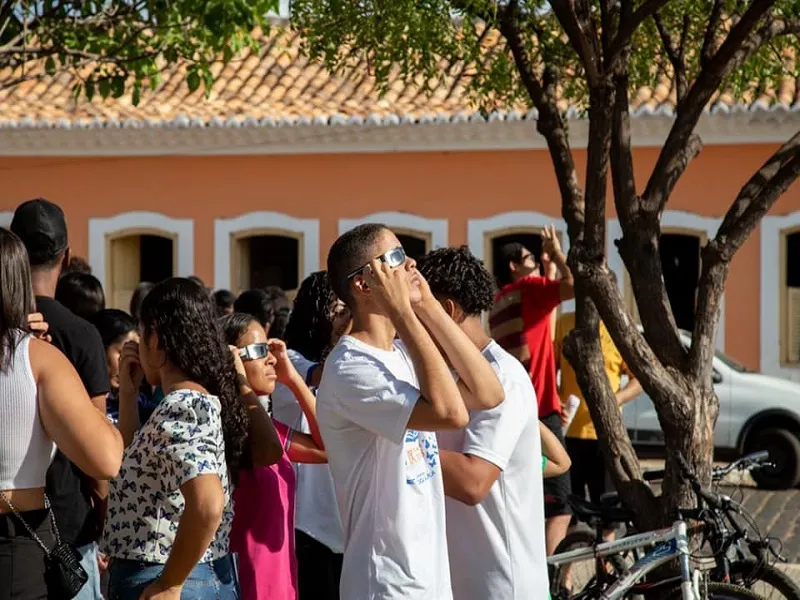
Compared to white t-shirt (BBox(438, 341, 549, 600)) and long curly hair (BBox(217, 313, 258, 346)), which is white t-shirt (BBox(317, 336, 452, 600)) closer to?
white t-shirt (BBox(438, 341, 549, 600))

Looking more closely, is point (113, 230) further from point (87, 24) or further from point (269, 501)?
point (269, 501)

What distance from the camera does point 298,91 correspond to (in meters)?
21.4

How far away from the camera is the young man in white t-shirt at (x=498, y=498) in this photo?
4469 mm

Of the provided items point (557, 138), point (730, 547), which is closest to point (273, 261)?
point (557, 138)

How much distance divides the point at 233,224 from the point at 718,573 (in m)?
15.6

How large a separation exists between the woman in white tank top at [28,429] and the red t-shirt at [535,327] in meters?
4.56

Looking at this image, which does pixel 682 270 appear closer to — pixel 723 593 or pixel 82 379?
pixel 723 593

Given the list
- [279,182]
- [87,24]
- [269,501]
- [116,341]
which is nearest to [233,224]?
[279,182]

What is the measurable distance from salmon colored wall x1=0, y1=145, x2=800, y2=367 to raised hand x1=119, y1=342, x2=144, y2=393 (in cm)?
1494

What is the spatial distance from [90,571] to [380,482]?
5.18 ft

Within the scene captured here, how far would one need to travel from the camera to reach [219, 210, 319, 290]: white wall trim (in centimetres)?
2114

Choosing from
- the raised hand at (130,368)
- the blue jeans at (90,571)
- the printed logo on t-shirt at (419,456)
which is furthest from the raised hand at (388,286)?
the blue jeans at (90,571)

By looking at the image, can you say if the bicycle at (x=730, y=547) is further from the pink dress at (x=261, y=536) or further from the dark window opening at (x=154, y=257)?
the dark window opening at (x=154, y=257)

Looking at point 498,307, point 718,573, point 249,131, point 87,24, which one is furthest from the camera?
point 249,131
